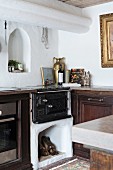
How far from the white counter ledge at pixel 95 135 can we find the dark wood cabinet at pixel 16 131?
1.85m

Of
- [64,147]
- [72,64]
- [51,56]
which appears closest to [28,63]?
[51,56]

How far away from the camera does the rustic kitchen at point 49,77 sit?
2.93m

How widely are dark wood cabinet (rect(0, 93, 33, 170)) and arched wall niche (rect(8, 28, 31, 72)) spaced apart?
97 cm

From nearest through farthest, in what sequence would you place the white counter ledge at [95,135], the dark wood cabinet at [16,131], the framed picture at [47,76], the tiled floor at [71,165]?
the white counter ledge at [95,135] → the dark wood cabinet at [16,131] → the tiled floor at [71,165] → the framed picture at [47,76]

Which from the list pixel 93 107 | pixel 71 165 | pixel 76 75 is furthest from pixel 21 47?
pixel 71 165

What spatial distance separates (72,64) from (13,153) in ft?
6.20

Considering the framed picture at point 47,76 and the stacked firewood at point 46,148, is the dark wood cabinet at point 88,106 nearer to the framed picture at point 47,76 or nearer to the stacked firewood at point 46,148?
the stacked firewood at point 46,148

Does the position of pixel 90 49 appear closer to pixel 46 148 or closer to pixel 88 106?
pixel 88 106

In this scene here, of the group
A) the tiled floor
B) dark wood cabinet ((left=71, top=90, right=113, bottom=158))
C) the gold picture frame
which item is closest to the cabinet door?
dark wood cabinet ((left=71, top=90, right=113, bottom=158))

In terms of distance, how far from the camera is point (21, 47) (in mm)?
3842

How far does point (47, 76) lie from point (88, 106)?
0.96 meters

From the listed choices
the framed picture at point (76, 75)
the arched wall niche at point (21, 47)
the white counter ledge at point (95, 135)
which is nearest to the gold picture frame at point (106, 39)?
the framed picture at point (76, 75)

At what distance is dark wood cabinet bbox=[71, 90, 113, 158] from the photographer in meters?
3.20

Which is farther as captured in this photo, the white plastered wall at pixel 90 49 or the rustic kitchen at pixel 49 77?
the white plastered wall at pixel 90 49
